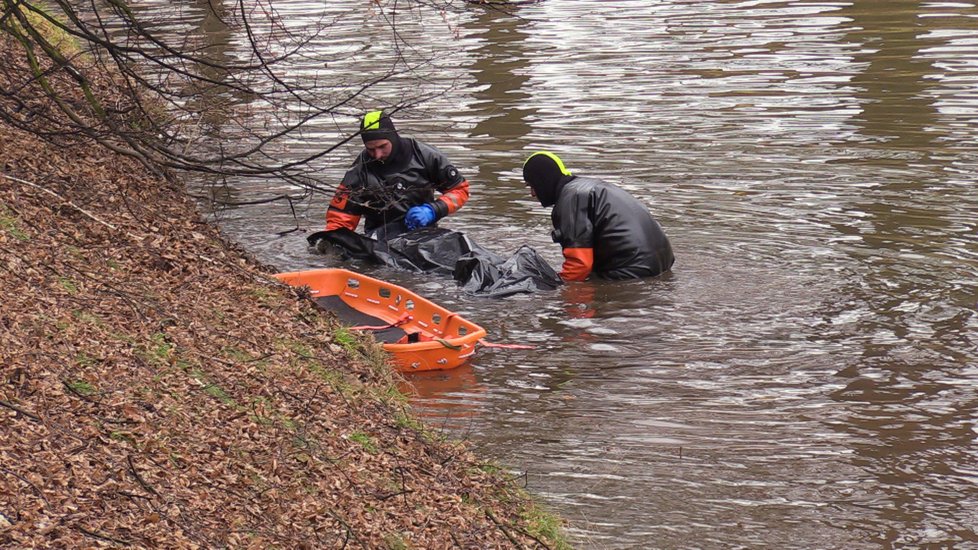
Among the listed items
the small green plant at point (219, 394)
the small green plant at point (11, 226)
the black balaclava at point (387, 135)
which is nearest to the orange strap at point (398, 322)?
the black balaclava at point (387, 135)

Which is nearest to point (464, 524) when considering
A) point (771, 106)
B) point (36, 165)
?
point (36, 165)

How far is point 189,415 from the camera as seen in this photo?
4.96 metres

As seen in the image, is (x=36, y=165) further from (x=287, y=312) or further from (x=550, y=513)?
(x=550, y=513)

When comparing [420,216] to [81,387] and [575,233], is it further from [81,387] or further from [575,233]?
[81,387]

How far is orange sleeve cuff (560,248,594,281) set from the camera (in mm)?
9580

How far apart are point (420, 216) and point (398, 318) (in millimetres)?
1965

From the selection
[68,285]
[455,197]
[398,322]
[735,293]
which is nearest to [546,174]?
[455,197]

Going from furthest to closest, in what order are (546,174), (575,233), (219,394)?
(546,174)
(575,233)
(219,394)

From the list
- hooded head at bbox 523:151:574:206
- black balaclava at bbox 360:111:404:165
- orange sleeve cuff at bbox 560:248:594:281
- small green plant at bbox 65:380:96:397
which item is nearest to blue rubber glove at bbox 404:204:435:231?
black balaclava at bbox 360:111:404:165

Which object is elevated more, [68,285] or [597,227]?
[68,285]

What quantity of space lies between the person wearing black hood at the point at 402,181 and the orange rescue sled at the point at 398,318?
131 centimetres

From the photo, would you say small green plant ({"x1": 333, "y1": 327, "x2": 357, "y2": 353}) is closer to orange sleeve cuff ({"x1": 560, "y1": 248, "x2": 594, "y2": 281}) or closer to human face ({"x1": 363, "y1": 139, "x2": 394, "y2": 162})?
orange sleeve cuff ({"x1": 560, "y1": 248, "x2": 594, "y2": 281})

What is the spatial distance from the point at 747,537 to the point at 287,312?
296 cm

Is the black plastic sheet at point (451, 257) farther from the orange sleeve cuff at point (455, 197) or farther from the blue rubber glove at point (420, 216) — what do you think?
the orange sleeve cuff at point (455, 197)
